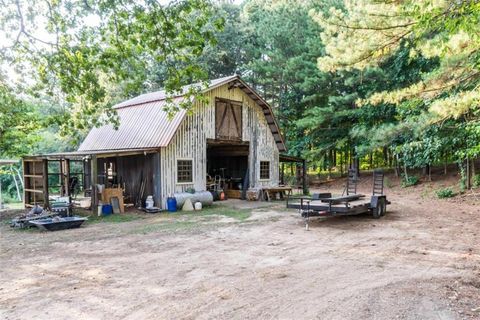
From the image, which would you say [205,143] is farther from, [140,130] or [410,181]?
[410,181]

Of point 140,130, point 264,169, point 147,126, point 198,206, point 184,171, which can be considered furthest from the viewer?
point 264,169

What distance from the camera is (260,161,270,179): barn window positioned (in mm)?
18089

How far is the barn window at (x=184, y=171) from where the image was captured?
578 inches

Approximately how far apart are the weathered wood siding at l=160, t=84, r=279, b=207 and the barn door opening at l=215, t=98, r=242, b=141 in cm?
21

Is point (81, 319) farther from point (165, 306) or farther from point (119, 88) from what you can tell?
point (119, 88)

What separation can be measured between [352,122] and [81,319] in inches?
868

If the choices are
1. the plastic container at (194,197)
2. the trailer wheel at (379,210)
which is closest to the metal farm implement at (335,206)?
the trailer wheel at (379,210)

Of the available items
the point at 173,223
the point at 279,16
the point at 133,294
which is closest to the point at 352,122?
the point at 279,16

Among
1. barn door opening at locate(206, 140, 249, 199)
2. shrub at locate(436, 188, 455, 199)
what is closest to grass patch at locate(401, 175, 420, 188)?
shrub at locate(436, 188, 455, 199)

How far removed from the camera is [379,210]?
1098 cm

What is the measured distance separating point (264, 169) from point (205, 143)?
152 inches

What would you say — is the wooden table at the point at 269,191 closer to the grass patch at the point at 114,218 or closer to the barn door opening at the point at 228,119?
the barn door opening at the point at 228,119

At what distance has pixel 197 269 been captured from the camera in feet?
19.2

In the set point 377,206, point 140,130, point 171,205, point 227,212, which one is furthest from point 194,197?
point 377,206
